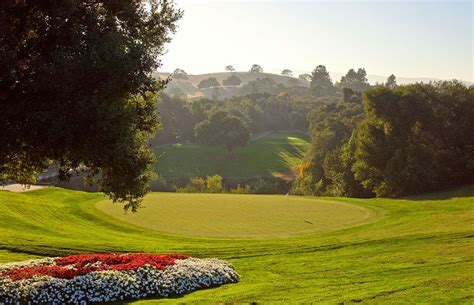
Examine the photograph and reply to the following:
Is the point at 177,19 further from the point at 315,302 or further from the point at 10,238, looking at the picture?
the point at 10,238

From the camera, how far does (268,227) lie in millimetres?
34281

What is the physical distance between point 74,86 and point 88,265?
8.06m

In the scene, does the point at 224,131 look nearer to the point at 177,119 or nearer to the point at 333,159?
the point at 177,119

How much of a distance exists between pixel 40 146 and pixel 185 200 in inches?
1132

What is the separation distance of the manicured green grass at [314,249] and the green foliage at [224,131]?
98.7 metres

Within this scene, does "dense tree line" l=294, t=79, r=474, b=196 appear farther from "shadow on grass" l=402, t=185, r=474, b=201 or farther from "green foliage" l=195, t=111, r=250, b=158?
"green foliage" l=195, t=111, r=250, b=158

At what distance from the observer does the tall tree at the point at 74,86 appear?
56.7ft

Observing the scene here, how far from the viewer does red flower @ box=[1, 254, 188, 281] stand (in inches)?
760

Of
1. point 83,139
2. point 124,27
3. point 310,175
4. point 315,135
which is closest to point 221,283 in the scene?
point 83,139

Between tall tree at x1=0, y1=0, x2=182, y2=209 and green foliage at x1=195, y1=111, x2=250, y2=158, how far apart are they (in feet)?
394

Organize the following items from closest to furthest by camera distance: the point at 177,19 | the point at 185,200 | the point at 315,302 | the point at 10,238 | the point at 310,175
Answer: the point at 315,302 → the point at 177,19 → the point at 10,238 → the point at 185,200 → the point at 310,175

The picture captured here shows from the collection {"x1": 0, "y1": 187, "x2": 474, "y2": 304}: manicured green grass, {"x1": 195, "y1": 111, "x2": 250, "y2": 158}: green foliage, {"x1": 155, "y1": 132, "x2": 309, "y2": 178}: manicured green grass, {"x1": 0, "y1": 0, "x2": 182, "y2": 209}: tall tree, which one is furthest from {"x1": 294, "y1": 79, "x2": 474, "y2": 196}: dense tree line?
{"x1": 195, "y1": 111, "x2": 250, "y2": 158}: green foliage

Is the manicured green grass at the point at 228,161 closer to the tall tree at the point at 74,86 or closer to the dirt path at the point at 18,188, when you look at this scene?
the dirt path at the point at 18,188

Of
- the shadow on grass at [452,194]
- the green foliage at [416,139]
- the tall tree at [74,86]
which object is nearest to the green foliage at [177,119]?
the green foliage at [416,139]
